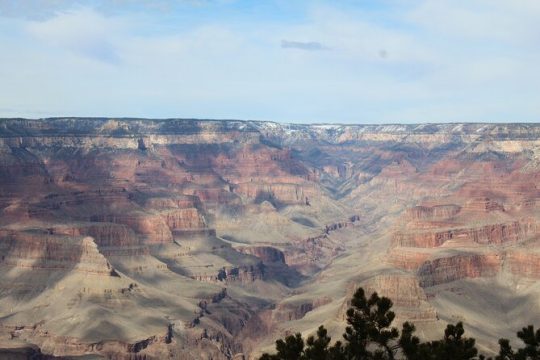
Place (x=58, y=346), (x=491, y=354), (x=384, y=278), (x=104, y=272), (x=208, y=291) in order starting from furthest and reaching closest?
(x=208, y=291) → (x=104, y=272) → (x=58, y=346) → (x=384, y=278) → (x=491, y=354)

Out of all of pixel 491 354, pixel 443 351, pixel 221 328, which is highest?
pixel 443 351

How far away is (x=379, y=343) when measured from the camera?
46.1m

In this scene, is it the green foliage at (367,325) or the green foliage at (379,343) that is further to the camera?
the green foliage at (367,325)

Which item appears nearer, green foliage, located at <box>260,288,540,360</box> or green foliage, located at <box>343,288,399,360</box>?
green foliage, located at <box>260,288,540,360</box>

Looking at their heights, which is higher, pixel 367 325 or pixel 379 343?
pixel 367 325

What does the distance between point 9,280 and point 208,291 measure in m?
37.2

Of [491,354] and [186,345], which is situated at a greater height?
[491,354]

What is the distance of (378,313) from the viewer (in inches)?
1837

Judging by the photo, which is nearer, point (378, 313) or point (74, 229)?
point (378, 313)

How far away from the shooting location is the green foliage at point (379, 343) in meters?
44.9

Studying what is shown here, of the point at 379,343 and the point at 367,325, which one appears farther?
the point at 367,325

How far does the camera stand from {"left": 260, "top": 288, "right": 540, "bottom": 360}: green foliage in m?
44.9

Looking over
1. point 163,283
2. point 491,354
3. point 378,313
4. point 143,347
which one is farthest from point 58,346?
point 378,313

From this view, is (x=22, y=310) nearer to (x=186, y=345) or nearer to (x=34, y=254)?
(x=34, y=254)
